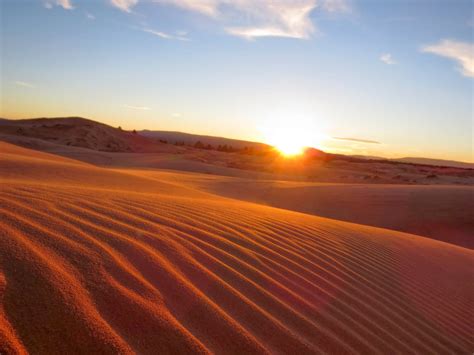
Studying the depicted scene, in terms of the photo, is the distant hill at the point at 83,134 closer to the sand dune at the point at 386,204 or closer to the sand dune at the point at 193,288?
the sand dune at the point at 386,204

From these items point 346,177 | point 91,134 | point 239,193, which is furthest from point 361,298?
point 91,134

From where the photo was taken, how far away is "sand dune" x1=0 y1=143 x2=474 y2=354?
1.86 m

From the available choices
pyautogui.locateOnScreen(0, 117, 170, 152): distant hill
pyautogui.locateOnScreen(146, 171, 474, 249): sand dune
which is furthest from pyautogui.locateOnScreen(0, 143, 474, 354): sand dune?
pyautogui.locateOnScreen(0, 117, 170, 152): distant hill

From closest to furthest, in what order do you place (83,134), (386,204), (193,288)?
(193,288), (386,204), (83,134)

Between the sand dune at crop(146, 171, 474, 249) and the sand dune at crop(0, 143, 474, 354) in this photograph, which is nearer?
the sand dune at crop(0, 143, 474, 354)

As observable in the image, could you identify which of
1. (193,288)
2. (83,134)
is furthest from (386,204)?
(83,134)

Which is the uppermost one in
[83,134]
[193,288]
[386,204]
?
[83,134]

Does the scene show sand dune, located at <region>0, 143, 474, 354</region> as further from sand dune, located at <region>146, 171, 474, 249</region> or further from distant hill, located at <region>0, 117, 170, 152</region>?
distant hill, located at <region>0, 117, 170, 152</region>

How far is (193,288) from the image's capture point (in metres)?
2.46

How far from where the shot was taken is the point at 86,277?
217 cm

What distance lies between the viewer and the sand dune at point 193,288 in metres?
1.86

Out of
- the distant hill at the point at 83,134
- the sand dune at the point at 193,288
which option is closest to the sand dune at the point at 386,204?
the sand dune at the point at 193,288

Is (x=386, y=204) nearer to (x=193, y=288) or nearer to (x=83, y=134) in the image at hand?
(x=193, y=288)

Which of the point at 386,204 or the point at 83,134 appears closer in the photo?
the point at 386,204
